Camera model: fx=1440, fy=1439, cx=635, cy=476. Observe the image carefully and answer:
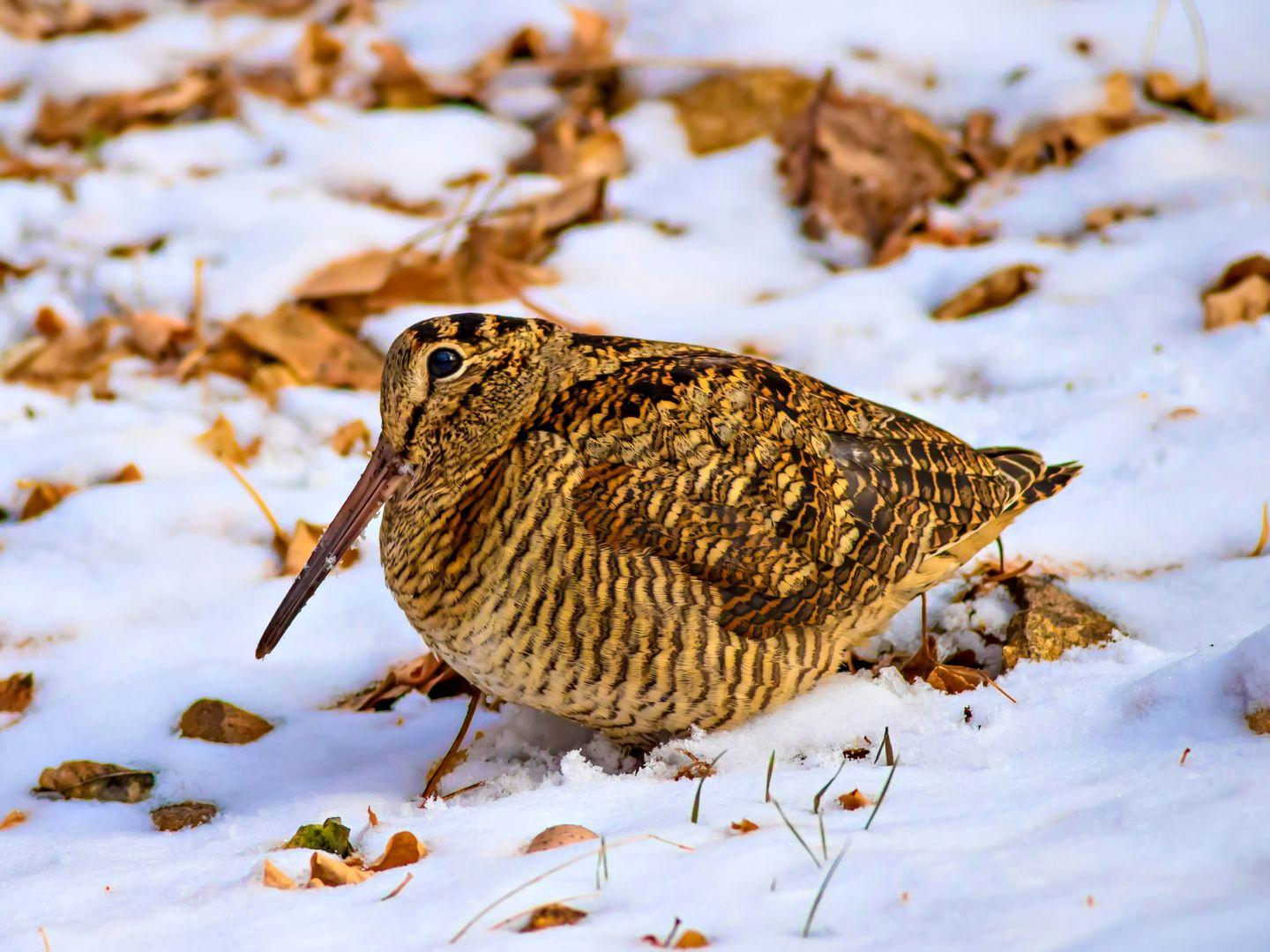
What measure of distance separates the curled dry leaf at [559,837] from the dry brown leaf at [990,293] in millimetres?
2918

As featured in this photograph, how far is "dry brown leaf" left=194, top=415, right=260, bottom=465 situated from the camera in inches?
182

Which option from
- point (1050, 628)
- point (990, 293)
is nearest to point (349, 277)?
point (990, 293)

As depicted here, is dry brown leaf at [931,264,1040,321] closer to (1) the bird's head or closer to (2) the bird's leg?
(1) the bird's head

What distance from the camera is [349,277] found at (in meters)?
5.24

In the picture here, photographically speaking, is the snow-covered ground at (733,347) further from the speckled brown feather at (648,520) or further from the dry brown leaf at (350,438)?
the speckled brown feather at (648,520)

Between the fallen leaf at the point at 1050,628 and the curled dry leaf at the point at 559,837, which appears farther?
the fallen leaf at the point at 1050,628

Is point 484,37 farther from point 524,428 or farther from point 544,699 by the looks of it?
point 544,699

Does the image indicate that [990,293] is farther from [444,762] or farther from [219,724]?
[219,724]

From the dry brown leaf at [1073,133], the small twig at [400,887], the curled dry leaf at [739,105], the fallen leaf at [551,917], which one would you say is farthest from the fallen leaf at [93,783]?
the dry brown leaf at [1073,133]

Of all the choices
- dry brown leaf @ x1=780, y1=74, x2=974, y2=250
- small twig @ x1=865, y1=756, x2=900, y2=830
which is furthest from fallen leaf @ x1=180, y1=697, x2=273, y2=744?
dry brown leaf @ x1=780, y1=74, x2=974, y2=250

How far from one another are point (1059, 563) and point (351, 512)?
1789mm

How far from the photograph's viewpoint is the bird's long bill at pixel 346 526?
3.33m

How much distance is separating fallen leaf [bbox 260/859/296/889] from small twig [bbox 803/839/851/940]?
0.96 meters

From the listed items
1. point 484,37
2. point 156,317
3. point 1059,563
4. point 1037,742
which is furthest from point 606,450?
point 484,37
